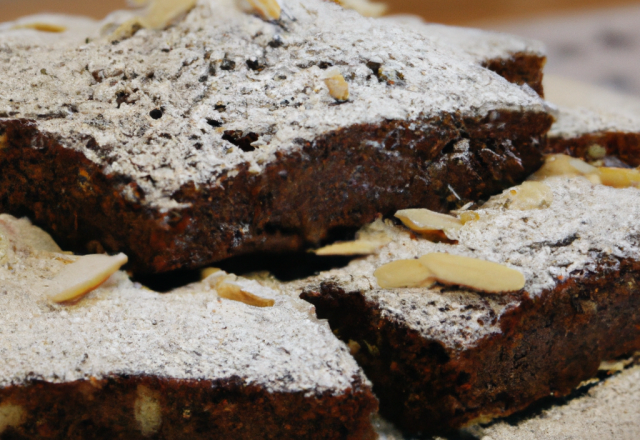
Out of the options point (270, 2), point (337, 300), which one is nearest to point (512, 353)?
point (337, 300)

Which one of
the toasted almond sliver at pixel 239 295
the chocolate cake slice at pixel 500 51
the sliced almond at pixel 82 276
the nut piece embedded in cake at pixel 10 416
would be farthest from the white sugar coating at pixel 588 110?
the nut piece embedded in cake at pixel 10 416

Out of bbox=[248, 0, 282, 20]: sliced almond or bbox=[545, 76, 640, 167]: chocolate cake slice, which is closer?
bbox=[248, 0, 282, 20]: sliced almond

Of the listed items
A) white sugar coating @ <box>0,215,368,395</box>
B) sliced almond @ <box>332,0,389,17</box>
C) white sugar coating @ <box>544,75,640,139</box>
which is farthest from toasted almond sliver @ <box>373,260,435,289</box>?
sliced almond @ <box>332,0,389,17</box>

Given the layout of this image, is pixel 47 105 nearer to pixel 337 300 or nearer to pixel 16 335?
pixel 16 335

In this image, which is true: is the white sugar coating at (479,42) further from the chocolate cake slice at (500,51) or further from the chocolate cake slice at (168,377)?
the chocolate cake slice at (168,377)

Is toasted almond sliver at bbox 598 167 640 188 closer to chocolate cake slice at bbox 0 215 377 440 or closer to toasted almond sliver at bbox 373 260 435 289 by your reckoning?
toasted almond sliver at bbox 373 260 435 289
